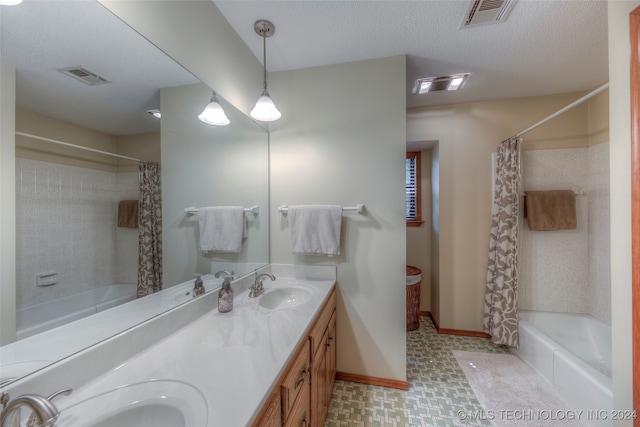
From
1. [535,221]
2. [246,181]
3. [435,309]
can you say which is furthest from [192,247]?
[535,221]

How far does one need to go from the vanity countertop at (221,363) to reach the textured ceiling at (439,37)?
1.70 meters

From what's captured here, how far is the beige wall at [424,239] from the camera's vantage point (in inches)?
114

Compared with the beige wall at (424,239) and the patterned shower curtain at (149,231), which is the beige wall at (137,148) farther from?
the beige wall at (424,239)

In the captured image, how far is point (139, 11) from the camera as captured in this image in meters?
0.90

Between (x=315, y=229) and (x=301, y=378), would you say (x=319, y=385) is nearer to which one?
(x=301, y=378)

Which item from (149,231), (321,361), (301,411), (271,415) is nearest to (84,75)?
(149,231)

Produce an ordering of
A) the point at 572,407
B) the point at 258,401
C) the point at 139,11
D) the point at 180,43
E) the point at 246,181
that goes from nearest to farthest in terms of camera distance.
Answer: the point at 258,401, the point at 139,11, the point at 180,43, the point at 572,407, the point at 246,181

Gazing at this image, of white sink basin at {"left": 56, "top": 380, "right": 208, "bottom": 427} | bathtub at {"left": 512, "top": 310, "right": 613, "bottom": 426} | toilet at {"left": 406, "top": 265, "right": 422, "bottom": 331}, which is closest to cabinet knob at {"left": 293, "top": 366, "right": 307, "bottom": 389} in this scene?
white sink basin at {"left": 56, "top": 380, "right": 208, "bottom": 427}

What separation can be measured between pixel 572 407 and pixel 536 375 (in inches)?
13.3

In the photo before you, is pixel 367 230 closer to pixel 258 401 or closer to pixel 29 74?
pixel 258 401

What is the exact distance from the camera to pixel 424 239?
2.93m

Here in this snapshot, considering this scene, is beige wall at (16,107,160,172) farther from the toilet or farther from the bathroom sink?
the toilet

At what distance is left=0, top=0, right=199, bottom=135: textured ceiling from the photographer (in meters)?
0.60

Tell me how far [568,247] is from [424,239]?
1283mm
